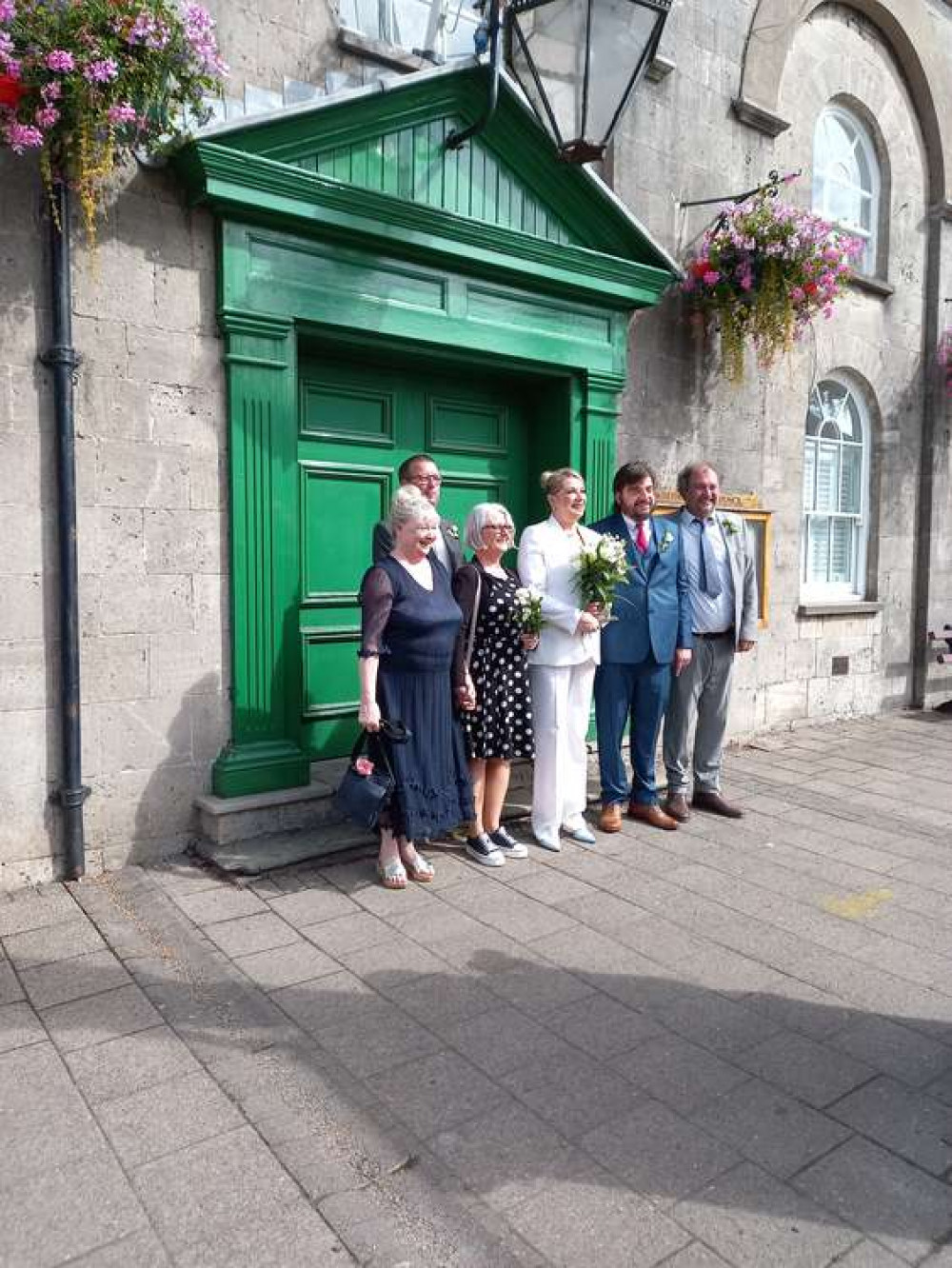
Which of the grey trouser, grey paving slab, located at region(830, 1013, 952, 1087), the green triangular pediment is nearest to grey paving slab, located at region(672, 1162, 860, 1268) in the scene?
grey paving slab, located at region(830, 1013, 952, 1087)

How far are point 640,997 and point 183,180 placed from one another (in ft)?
13.0

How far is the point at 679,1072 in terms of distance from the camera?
2695 millimetres

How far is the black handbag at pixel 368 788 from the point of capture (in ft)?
12.3

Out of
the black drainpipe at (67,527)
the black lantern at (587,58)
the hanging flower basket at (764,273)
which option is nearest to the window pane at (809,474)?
the hanging flower basket at (764,273)

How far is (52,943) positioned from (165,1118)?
1.28 meters

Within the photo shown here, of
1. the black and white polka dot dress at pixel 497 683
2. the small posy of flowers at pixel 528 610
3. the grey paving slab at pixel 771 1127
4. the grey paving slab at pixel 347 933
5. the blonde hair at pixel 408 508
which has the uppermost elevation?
the blonde hair at pixel 408 508

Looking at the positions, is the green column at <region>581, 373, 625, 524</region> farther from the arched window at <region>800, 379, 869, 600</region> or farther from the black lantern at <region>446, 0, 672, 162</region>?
the arched window at <region>800, 379, 869, 600</region>

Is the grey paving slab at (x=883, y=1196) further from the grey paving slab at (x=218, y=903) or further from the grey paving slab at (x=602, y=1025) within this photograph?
the grey paving slab at (x=218, y=903)

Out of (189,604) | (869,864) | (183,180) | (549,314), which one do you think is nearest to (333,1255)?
(189,604)

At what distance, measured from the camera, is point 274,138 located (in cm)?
429

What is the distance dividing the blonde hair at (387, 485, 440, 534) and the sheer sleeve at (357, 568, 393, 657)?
255 millimetres

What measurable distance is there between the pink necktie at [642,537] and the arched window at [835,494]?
10.3ft

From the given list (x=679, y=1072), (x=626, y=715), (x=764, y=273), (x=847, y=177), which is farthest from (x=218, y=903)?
(x=847, y=177)

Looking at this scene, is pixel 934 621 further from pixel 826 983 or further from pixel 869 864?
pixel 826 983
